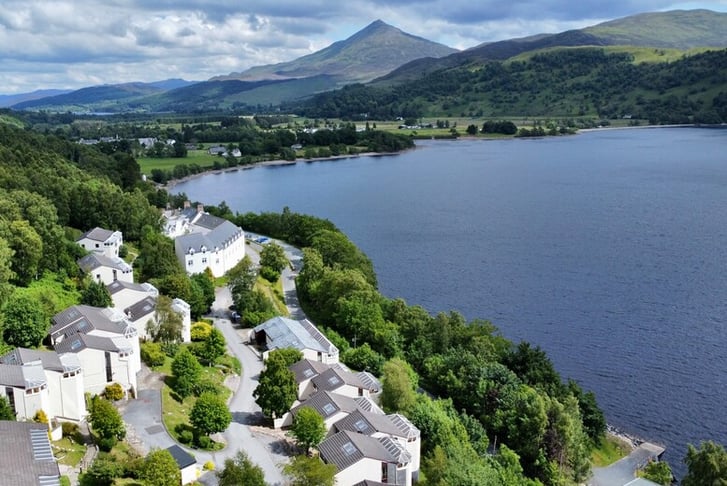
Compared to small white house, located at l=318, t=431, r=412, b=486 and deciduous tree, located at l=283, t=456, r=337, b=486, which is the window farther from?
deciduous tree, located at l=283, t=456, r=337, b=486

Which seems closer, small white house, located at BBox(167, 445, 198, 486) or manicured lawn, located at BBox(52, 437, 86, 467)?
small white house, located at BBox(167, 445, 198, 486)

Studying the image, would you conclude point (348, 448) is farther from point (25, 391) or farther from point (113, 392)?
point (25, 391)

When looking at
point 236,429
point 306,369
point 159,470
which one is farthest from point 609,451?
point 159,470

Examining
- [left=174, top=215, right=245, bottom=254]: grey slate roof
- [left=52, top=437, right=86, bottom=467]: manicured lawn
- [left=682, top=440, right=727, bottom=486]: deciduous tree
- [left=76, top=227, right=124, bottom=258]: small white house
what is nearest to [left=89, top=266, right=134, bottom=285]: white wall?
[left=76, top=227, right=124, bottom=258]: small white house

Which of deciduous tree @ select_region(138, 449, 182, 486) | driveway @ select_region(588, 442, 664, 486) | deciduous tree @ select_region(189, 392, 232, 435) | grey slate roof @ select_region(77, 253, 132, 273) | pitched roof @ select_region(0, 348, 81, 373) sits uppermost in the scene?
pitched roof @ select_region(0, 348, 81, 373)

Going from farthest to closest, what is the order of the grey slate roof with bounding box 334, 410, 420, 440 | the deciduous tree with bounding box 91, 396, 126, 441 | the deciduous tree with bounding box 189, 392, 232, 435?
the grey slate roof with bounding box 334, 410, 420, 440, the deciduous tree with bounding box 189, 392, 232, 435, the deciduous tree with bounding box 91, 396, 126, 441

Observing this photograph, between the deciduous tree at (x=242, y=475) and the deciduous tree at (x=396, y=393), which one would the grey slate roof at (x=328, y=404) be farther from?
the deciduous tree at (x=242, y=475)
